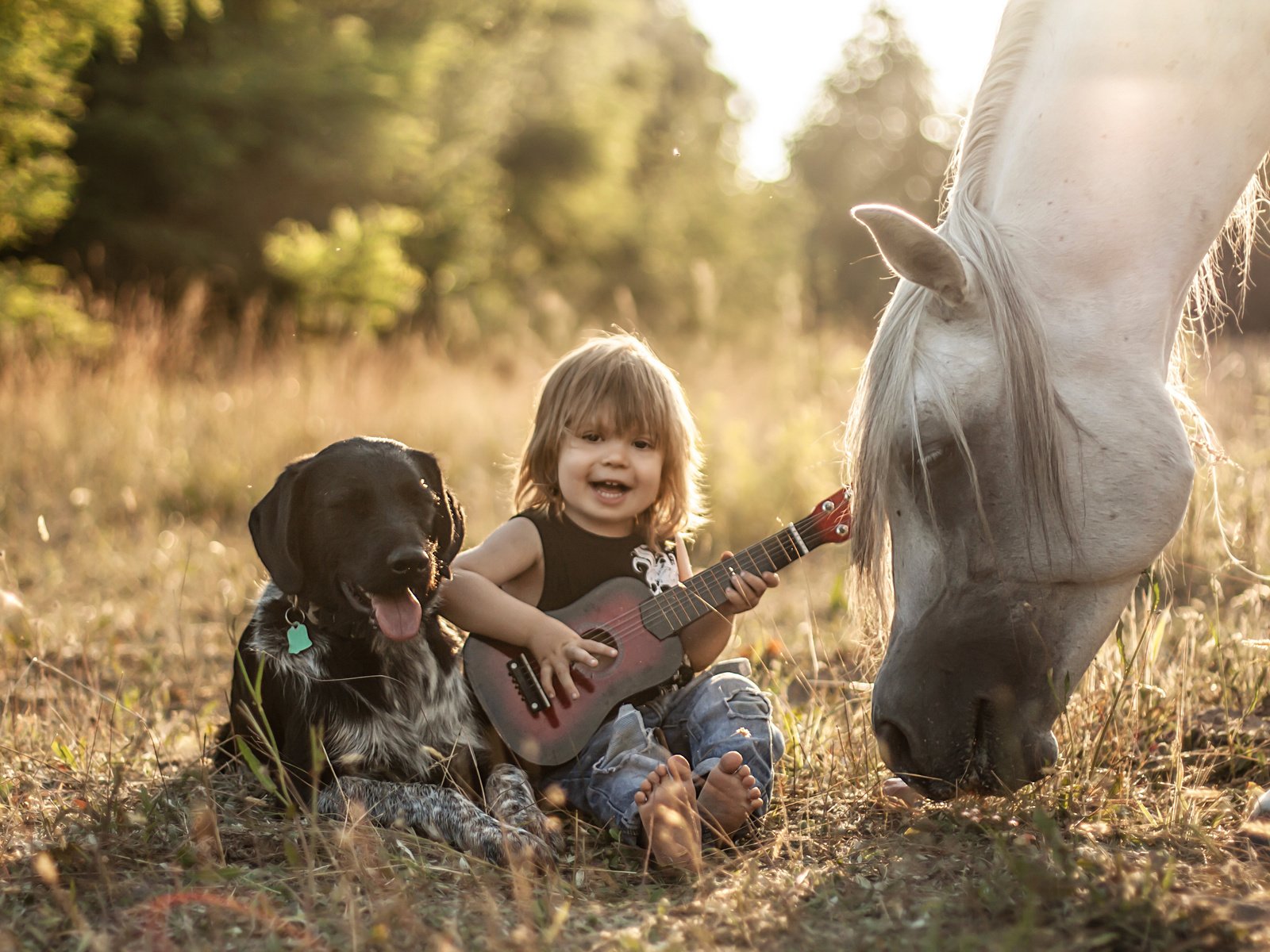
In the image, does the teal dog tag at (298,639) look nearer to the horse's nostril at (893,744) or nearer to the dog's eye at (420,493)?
the dog's eye at (420,493)

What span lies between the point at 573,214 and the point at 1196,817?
17584 mm

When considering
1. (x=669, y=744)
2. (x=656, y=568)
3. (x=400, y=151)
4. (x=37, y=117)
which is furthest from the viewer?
(x=400, y=151)

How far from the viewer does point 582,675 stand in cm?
272

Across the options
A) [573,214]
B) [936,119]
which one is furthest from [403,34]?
[936,119]

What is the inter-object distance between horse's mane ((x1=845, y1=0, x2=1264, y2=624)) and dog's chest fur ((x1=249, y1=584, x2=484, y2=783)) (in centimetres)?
103

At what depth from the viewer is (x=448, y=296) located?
52.0ft

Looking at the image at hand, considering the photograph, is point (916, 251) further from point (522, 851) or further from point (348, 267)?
point (348, 267)

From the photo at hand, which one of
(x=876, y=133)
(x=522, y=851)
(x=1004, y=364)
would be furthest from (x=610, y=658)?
(x=876, y=133)

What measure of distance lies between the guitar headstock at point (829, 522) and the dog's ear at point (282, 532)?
1193 mm

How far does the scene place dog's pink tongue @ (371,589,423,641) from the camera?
243 centimetres

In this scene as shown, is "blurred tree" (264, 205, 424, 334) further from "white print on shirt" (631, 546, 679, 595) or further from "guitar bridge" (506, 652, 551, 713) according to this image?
"guitar bridge" (506, 652, 551, 713)

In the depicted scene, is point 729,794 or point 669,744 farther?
point 669,744

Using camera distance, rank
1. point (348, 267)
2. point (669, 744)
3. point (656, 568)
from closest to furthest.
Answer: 1. point (669, 744)
2. point (656, 568)
3. point (348, 267)

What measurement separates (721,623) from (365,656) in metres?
Answer: 0.88
